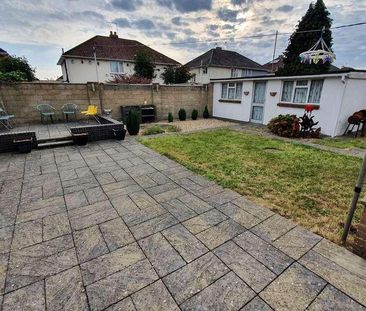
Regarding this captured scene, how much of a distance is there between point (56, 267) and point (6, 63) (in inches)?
672

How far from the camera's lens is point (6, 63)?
13.3 meters

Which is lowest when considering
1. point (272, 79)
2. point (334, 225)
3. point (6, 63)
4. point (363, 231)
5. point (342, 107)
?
point (334, 225)

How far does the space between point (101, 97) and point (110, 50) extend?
12.1m

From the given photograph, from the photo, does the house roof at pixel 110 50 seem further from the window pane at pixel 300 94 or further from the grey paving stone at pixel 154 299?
the grey paving stone at pixel 154 299

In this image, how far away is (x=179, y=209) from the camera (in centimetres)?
293

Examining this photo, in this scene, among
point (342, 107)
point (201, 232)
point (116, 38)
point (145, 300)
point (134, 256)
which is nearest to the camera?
point (145, 300)

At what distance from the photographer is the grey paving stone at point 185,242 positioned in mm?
2098

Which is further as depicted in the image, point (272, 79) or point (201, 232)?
point (272, 79)

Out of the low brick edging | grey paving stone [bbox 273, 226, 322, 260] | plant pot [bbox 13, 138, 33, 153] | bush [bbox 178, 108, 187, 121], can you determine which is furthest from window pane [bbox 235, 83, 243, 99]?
the low brick edging

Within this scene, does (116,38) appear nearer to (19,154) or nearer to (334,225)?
(19,154)

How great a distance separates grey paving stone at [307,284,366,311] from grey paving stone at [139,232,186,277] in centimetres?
112

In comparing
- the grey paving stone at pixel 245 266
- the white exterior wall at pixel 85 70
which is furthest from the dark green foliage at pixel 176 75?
the grey paving stone at pixel 245 266

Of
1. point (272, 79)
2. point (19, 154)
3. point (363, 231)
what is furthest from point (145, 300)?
point (272, 79)

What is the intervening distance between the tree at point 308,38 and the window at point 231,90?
271 inches
